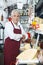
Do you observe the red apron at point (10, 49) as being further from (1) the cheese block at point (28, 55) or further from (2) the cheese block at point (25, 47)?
(1) the cheese block at point (28, 55)

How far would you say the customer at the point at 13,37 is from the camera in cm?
230

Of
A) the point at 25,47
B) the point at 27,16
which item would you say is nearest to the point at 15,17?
the point at 27,16

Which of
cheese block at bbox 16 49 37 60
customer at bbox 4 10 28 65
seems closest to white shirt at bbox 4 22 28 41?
customer at bbox 4 10 28 65

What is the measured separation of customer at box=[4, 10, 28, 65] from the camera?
2297 mm

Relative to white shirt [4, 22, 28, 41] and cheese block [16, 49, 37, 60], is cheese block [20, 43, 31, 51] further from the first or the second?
cheese block [16, 49, 37, 60]

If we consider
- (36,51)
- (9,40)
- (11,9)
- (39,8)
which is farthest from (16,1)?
(36,51)

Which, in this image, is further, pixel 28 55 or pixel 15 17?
pixel 15 17

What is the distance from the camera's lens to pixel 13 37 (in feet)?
7.54

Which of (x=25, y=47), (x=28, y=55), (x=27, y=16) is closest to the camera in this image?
(x=28, y=55)

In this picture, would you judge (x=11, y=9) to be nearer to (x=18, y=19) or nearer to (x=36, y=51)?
(x=18, y=19)

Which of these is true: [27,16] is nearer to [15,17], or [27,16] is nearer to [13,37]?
[15,17]

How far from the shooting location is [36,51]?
196 centimetres

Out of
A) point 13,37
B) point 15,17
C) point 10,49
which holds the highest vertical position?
point 15,17

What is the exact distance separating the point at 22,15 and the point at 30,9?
4.6 inches
